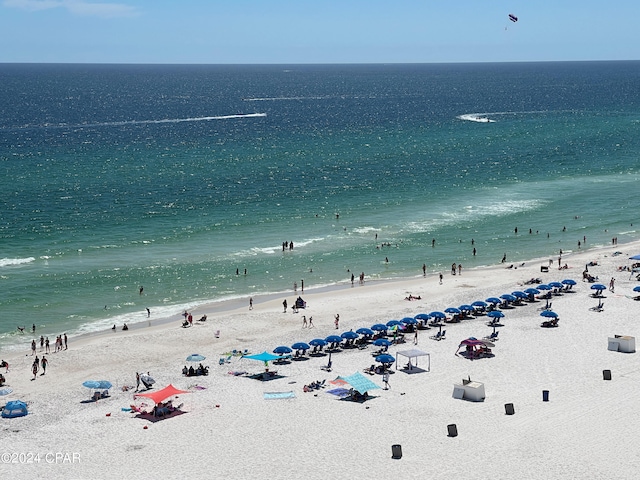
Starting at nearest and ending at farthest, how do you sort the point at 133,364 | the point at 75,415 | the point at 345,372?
the point at 75,415, the point at 345,372, the point at 133,364

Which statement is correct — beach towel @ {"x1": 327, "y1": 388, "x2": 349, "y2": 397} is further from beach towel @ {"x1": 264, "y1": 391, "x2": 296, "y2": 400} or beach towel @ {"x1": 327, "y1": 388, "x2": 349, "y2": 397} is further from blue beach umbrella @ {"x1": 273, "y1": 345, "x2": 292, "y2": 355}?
blue beach umbrella @ {"x1": 273, "y1": 345, "x2": 292, "y2": 355}

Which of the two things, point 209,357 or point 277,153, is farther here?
point 277,153

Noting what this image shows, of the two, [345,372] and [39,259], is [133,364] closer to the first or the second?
[345,372]

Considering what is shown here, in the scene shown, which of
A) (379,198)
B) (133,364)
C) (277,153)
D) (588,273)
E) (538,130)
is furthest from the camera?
(538,130)

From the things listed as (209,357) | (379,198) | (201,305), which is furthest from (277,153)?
(209,357)

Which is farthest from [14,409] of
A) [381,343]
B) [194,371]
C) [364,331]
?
[364,331]

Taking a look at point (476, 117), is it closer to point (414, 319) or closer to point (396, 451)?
point (414, 319)

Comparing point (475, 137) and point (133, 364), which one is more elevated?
point (475, 137)
